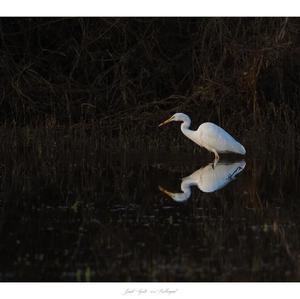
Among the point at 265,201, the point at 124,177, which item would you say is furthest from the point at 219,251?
the point at 124,177

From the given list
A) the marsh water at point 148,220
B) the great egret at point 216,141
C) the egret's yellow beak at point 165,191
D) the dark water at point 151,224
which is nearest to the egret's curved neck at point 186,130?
the great egret at point 216,141

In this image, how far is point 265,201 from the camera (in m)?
7.45

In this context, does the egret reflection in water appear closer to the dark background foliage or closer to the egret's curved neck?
the egret's curved neck

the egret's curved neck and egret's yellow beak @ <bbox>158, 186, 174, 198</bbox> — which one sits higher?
the egret's curved neck

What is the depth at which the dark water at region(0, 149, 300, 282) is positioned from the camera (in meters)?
5.29

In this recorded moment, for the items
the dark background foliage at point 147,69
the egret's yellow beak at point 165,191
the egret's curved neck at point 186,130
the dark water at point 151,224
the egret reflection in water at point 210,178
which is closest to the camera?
the dark water at point 151,224

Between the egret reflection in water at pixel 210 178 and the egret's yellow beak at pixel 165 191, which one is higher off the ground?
the egret reflection in water at pixel 210 178

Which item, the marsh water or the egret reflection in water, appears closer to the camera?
the marsh water

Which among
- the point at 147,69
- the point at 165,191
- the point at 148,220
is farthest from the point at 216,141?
the point at 148,220

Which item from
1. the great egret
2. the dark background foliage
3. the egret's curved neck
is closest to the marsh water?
the great egret

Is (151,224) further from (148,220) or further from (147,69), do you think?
(147,69)

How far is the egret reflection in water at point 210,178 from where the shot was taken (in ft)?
26.3

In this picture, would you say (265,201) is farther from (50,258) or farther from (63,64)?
(63,64)

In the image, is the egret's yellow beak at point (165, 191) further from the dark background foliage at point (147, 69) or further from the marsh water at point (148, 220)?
the dark background foliage at point (147, 69)
